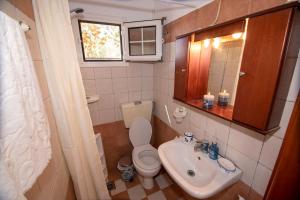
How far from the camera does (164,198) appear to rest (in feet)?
5.33

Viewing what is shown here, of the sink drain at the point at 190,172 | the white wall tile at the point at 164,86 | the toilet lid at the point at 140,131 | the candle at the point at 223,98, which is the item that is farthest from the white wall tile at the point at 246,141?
the toilet lid at the point at 140,131

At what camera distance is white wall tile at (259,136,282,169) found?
73 centimetres

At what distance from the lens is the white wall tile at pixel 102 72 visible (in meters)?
1.65

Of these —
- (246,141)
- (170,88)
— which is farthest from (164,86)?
(246,141)

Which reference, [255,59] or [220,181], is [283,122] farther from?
[220,181]

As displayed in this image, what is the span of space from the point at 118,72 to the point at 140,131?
2.96 feet

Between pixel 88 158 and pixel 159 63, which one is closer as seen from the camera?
pixel 88 158

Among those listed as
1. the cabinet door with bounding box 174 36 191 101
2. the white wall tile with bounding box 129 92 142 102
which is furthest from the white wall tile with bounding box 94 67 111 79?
the cabinet door with bounding box 174 36 191 101

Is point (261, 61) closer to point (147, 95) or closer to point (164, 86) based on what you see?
point (164, 86)

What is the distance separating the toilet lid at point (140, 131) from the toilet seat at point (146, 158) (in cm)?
8

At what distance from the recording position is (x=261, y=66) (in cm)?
67

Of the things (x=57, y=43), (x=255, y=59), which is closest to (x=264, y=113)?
(x=255, y=59)

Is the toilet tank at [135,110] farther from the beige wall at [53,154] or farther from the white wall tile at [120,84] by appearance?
the beige wall at [53,154]

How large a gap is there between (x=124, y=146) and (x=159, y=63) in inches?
52.6
